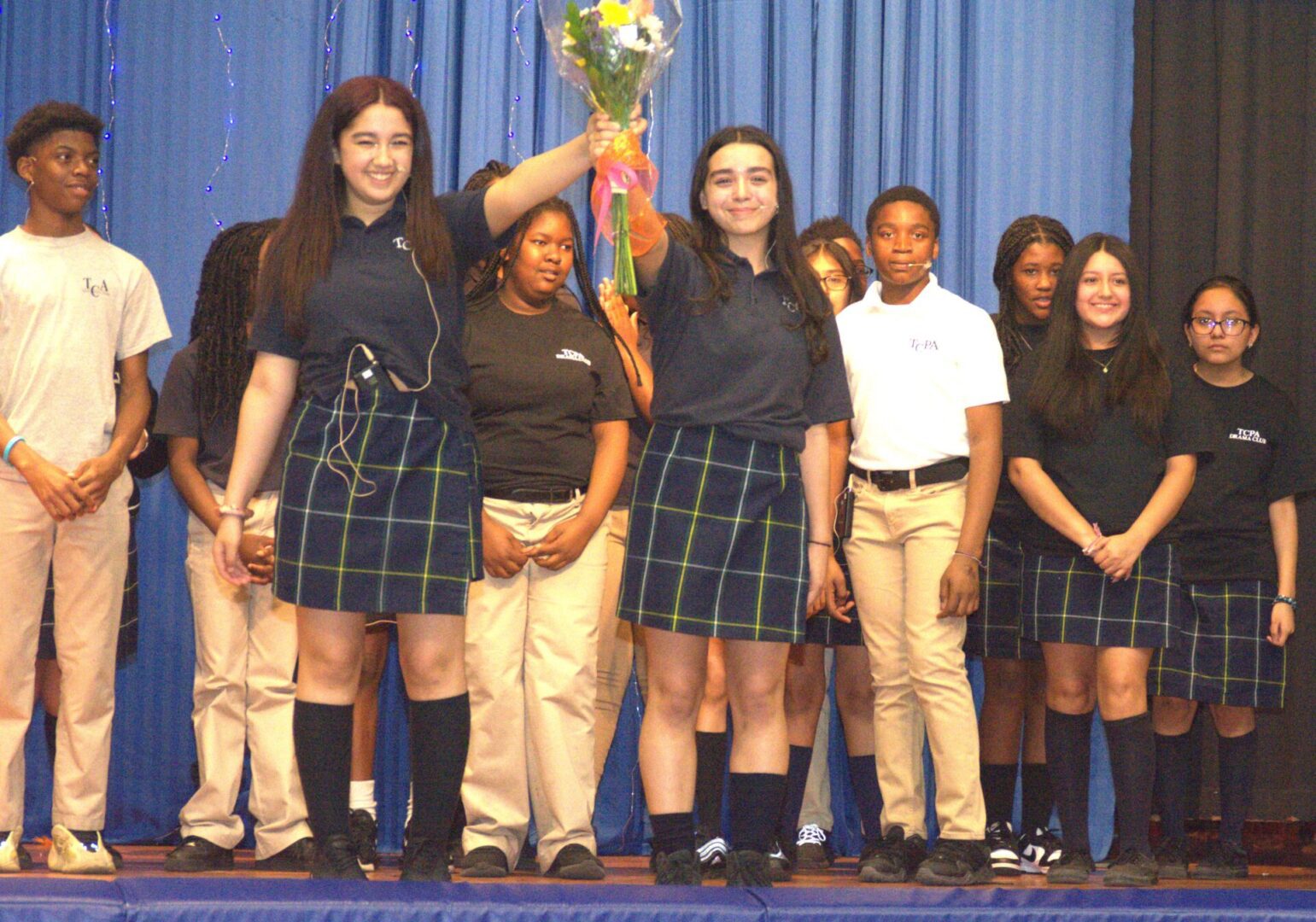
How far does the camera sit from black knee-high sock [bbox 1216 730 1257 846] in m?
3.82

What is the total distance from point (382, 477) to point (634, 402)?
41.5 inches

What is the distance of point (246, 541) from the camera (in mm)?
3352

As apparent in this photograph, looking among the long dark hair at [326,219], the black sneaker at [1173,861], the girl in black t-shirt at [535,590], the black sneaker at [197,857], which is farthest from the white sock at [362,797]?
the black sneaker at [1173,861]

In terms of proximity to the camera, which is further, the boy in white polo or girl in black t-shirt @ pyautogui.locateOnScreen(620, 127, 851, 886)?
the boy in white polo

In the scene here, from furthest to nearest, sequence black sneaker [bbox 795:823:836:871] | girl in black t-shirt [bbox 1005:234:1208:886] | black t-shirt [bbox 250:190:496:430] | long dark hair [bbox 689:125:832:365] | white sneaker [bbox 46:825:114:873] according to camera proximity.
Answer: black sneaker [bbox 795:823:836:871]
girl in black t-shirt [bbox 1005:234:1208:886]
white sneaker [bbox 46:825:114:873]
long dark hair [bbox 689:125:832:365]
black t-shirt [bbox 250:190:496:430]

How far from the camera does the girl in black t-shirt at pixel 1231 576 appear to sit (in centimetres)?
380

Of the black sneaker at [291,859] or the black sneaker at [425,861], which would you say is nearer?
the black sneaker at [425,861]

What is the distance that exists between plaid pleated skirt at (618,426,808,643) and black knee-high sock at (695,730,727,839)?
77 centimetres

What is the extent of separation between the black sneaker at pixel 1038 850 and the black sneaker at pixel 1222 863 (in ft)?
1.20

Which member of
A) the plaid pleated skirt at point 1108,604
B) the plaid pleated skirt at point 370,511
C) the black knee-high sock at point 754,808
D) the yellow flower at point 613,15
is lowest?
the black knee-high sock at point 754,808

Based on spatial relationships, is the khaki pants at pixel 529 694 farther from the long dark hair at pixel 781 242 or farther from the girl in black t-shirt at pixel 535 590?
the long dark hair at pixel 781 242

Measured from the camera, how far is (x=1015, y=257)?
154 inches

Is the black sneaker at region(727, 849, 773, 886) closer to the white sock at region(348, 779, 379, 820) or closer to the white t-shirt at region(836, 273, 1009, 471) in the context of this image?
the white t-shirt at region(836, 273, 1009, 471)

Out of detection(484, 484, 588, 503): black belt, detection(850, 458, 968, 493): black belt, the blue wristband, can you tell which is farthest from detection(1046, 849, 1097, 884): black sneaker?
the blue wristband
